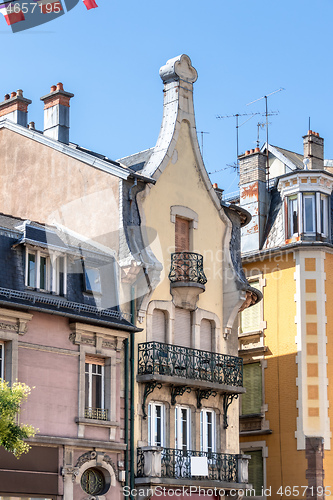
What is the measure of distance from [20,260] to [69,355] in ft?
9.62

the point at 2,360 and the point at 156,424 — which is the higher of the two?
the point at 2,360

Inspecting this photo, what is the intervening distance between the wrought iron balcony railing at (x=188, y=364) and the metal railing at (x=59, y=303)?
4.27 ft

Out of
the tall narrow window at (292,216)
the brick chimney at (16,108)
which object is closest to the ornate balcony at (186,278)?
the tall narrow window at (292,216)

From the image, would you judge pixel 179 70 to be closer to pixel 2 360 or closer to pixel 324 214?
pixel 324 214

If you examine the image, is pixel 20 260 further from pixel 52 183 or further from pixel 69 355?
pixel 52 183

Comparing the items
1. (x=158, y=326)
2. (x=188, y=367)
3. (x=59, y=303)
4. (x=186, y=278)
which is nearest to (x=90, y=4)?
(x=59, y=303)

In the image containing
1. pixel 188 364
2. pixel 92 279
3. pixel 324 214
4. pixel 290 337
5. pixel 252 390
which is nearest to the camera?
pixel 92 279

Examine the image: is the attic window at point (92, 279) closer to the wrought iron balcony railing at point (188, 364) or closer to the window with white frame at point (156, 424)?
the wrought iron balcony railing at point (188, 364)

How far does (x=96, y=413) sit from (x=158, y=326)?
4052 millimetres

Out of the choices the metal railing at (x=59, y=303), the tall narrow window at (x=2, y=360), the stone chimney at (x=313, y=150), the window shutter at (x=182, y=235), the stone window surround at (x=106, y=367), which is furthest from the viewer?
the stone chimney at (x=313, y=150)

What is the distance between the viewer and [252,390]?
37.6m

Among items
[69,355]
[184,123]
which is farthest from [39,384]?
[184,123]

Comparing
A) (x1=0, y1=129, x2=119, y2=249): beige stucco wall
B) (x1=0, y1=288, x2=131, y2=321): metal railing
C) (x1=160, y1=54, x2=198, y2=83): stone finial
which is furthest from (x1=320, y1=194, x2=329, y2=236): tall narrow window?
(x1=0, y1=288, x2=131, y2=321): metal railing

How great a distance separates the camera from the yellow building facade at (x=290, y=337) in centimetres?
3544
